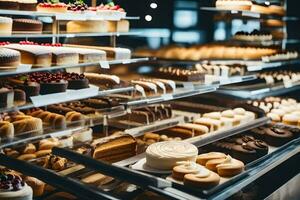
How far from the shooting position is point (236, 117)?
516cm

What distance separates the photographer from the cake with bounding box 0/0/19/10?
3.73m

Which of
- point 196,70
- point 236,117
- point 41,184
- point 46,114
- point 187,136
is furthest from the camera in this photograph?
point 196,70

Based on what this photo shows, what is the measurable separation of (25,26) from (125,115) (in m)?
1.46

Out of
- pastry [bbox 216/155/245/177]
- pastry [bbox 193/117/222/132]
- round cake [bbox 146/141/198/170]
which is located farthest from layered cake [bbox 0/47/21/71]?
pastry [bbox 193/117/222/132]

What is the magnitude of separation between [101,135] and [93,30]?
103cm

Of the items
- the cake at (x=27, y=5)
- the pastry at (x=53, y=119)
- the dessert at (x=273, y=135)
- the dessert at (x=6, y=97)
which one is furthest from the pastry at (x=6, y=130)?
the dessert at (x=273, y=135)

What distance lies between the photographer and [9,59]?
364 centimetres

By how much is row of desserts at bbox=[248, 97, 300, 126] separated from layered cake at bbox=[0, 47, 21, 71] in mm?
3420

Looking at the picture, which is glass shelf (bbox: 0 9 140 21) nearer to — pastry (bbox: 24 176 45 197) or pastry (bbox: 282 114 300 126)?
pastry (bbox: 24 176 45 197)

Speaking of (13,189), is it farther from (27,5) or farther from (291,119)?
(291,119)

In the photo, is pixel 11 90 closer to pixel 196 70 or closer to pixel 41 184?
pixel 41 184

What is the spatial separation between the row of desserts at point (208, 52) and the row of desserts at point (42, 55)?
4.67 ft

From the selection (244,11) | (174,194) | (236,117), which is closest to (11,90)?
(174,194)

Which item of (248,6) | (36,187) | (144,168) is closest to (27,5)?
(36,187)
